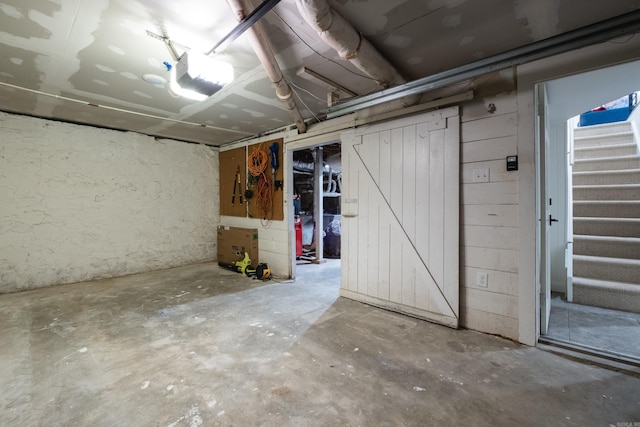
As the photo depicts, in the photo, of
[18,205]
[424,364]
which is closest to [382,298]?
[424,364]

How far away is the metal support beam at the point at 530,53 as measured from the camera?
5.21 feet

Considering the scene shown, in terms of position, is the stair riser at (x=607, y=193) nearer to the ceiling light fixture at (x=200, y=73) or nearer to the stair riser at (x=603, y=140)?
the stair riser at (x=603, y=140)

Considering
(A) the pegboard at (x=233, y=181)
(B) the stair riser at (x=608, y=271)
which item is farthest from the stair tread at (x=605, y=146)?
(A) the pegboard at (x=233, y=181)

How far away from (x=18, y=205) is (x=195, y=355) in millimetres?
3605

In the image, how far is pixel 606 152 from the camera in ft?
12.9

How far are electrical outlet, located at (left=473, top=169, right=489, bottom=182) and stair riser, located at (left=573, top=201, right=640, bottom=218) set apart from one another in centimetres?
241

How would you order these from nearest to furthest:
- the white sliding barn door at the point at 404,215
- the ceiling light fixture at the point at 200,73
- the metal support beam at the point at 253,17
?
the metal support beam at the point at 253,17 < the ceiling light fixture at the point at 200,73 < the white sliding barn door at the point at 404,215

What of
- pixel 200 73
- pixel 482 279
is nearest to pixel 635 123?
pixel 482 279

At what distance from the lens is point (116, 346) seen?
2105mm

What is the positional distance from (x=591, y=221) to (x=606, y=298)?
109cm

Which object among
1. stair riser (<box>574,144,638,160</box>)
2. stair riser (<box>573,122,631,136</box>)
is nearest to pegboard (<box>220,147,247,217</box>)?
stair riser (<box>574,144,638,160</box>)

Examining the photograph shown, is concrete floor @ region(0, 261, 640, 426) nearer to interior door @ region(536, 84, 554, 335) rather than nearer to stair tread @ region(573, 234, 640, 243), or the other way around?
interior door @ region(536, 84, 554, 335)

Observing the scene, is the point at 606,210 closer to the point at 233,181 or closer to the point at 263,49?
the point at 263,49

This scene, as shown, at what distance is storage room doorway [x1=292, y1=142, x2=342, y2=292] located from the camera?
16.1ft
